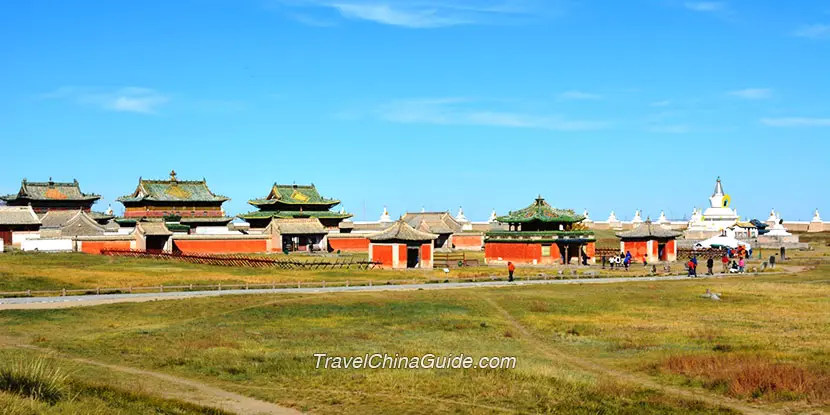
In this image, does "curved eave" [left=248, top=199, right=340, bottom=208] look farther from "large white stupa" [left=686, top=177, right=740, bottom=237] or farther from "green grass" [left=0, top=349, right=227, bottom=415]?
"green grass" [left=0, top=349, right=227, bottom=415]

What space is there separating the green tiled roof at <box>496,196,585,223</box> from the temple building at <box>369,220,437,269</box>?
938 centimetres

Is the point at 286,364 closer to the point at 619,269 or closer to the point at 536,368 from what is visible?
Answer: the point at 536,368

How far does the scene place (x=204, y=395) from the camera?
77.6 feet

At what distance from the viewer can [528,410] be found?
22422 millimetres

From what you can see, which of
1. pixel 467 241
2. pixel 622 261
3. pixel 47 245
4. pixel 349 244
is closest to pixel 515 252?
pixel 622 261

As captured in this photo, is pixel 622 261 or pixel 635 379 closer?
pixel 635 379

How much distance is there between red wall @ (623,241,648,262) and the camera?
85562mm

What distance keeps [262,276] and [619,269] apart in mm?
29242

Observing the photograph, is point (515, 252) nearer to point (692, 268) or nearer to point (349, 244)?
point (692, 268)

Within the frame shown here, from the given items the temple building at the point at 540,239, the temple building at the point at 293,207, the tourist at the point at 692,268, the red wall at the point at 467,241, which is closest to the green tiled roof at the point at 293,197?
the temple building at the point at 293,207

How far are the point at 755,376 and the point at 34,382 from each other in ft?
59.0

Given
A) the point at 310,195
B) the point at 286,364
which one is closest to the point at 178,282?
the point at 286,364

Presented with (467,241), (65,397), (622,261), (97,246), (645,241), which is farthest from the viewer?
(467,241)

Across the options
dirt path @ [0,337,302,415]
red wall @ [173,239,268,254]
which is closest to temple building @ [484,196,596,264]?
red wall @ [173,239,268,254]
